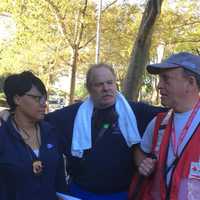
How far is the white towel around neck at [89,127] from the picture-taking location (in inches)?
147

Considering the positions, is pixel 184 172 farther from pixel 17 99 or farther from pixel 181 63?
pixel 17 99

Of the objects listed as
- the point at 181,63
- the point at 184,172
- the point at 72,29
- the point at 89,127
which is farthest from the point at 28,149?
the point at 72,29

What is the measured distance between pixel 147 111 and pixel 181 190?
44.3 inches

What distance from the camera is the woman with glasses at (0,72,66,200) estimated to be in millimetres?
3098

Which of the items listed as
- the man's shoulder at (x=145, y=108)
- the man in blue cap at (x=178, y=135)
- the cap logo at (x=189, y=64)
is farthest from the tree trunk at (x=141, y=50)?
the cap logo at (x=189, y=64)

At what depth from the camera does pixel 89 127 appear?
12.6ft

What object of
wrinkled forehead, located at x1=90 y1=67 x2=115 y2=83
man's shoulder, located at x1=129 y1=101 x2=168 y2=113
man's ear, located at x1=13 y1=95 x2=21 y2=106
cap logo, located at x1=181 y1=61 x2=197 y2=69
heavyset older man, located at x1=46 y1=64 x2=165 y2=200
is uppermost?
cap logo, located at x1=181 y1=61 x2=197 y2=69

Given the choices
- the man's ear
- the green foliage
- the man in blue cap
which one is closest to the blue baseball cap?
the man in blue cap

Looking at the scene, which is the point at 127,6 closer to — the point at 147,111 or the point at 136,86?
the point at 136,86

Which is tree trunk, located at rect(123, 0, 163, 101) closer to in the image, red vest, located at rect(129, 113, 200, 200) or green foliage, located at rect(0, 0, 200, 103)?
red vest, located at rect(129, 113, 200, 200)

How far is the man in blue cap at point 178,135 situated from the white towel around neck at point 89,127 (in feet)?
2.09

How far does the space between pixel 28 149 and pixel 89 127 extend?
764 mm

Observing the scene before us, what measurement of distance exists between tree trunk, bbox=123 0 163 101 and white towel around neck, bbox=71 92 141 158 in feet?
11.5

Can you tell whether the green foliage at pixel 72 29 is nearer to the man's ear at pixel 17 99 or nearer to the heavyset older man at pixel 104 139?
the heavyset older man at pixel 104 139
